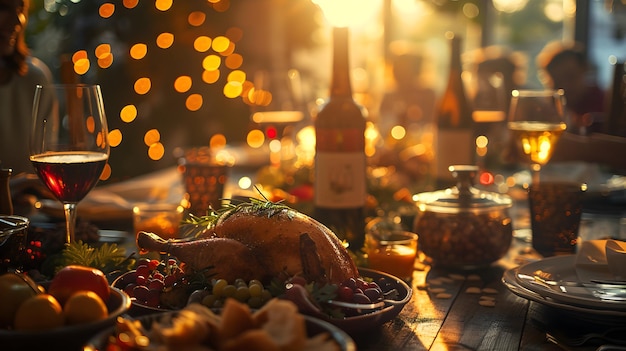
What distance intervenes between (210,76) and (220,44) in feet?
0.95

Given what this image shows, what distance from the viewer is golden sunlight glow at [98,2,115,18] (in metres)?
4.39

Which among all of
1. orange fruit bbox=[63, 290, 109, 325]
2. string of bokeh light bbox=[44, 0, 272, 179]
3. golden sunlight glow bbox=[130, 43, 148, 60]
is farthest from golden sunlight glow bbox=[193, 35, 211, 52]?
orange fruit bbox=[63, 290, 109, 325]

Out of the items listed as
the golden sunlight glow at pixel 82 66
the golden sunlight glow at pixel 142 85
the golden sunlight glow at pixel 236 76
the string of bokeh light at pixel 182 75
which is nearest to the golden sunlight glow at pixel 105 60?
the string of bokeh light at pixel 182 75

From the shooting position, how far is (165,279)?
3.64 ft

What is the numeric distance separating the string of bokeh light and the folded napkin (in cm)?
269

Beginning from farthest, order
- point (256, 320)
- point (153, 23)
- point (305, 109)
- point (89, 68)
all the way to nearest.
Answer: point (153, 23)
point (89, 68)
point (305, 109)
point (256, 320)

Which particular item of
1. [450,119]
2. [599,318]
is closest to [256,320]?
[599,318]

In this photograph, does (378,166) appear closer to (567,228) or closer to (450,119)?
(450,119)

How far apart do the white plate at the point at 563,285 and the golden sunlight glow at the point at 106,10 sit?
142 inches

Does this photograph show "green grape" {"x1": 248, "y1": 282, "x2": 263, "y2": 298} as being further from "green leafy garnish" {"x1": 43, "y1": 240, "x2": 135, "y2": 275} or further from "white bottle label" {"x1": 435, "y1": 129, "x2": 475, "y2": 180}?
"white bottle label" {"x1": 435, "y1": 129, "x2": 475, "y2": 180}

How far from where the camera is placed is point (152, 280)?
1127mm

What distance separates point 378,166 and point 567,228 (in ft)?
3.73

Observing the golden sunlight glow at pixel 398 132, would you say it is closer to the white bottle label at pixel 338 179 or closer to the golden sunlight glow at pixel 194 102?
the white bottle label at pixel 338 179

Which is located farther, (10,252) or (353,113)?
(353,113)
